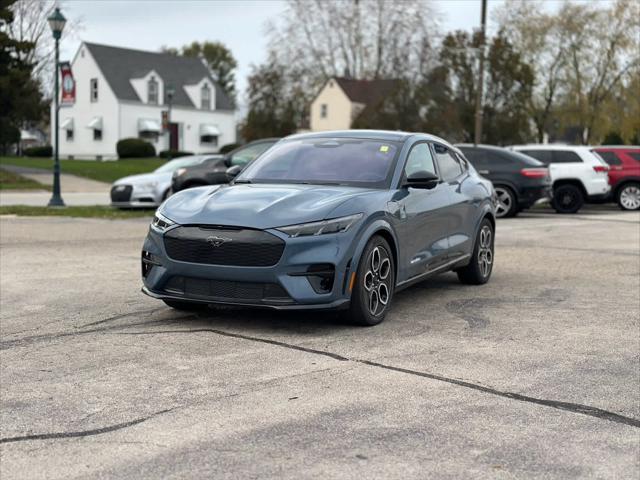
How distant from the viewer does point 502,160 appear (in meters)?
20.6

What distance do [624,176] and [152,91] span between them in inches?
1785

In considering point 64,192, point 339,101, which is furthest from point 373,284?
point 339,101

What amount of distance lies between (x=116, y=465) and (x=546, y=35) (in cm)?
4985

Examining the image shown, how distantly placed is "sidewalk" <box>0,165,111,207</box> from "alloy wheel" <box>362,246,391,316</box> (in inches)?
669

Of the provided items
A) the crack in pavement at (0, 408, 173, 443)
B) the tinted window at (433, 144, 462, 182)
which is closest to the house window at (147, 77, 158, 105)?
the tinted window at (433, 144, 462, 182)

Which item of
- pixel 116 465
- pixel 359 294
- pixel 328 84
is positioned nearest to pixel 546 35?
pixel 328 84

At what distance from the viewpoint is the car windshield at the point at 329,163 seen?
750 centimetres

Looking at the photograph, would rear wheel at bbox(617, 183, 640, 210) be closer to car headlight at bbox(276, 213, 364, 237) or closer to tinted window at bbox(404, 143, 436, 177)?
tinted window at bbox(404, 143, 436, 177)

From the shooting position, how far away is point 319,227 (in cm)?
644

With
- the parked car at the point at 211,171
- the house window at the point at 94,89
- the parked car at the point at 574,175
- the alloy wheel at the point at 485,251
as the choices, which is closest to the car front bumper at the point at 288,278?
the alloy wheel at the point at 485,251

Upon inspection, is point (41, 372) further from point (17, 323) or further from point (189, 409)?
point (17, 323)

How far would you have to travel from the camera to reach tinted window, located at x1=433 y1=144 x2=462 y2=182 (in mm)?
8688

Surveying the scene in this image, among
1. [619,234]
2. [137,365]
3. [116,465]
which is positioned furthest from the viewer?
[619,234]

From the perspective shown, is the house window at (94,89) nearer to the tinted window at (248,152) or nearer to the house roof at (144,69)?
the house roof at (144,69)
